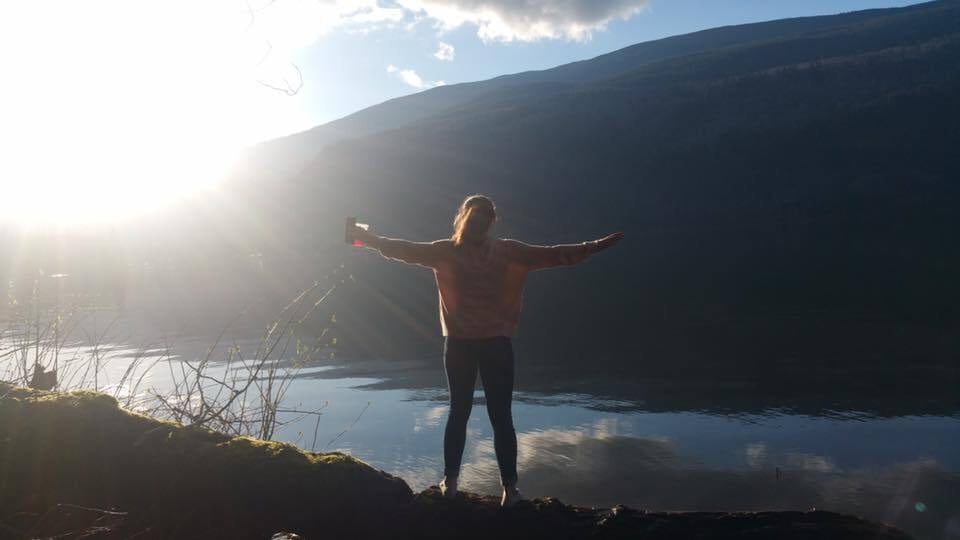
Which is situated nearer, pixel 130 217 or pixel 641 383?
pixel 641 383

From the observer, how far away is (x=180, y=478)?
4.63 m

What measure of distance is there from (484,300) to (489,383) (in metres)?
0.57

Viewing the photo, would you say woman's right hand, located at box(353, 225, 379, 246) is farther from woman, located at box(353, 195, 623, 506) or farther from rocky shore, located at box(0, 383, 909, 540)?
rocky shore, located at box(0, 383, 909, 540)

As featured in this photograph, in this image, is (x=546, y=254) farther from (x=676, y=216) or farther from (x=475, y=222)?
(x=676, y=216)

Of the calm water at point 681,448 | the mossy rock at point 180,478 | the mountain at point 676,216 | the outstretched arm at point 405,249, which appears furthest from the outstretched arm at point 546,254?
the mountain at point 676,216

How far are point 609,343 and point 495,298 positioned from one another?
56.4 ft

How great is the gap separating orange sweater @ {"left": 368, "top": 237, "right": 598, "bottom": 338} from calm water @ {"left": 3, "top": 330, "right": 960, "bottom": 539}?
Result: 11.1 feet

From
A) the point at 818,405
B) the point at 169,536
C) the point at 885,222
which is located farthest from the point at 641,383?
the point at 885,222

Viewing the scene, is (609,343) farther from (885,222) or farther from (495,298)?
(885,222)

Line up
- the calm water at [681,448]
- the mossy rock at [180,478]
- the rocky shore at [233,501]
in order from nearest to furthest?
the rocky shore at [233,501]
the mossy rock at [180,478]
the calm water at [681,448]

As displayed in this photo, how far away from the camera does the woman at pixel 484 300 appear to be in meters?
5.11

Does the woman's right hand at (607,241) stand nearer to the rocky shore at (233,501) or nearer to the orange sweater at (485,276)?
the orange sweater at (485,276)

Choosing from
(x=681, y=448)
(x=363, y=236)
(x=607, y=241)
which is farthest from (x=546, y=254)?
(x=681, y=448)

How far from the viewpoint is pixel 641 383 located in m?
16.1
